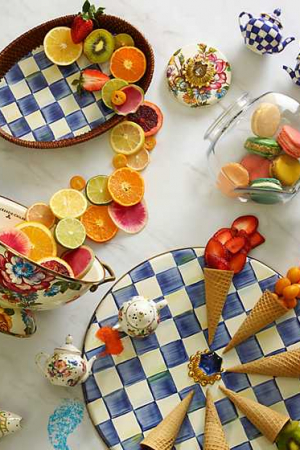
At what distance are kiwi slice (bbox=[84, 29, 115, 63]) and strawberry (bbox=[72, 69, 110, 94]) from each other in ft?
0.11

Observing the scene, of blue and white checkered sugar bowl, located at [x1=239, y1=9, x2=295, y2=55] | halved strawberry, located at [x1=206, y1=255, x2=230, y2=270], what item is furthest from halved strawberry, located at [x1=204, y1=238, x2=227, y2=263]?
blue and white checkered sugar bowl, located at [x1=239, y1=9, x2=295, y2=55]

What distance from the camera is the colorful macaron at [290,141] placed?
174cm

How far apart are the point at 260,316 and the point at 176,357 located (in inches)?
8.3

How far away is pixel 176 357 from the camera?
1.82 meters

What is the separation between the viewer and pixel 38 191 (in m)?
1.87

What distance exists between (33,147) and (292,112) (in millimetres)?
590

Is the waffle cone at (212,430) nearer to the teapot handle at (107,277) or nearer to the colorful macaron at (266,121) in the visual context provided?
the teapot handle at (107,277)

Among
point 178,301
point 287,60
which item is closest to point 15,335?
point 178,301

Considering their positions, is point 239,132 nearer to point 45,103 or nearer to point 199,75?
point 199,75

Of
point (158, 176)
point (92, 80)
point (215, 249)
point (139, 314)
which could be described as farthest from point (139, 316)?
point (92, 80)

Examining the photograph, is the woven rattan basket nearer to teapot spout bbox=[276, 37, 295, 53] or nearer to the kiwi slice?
the kiwi slice

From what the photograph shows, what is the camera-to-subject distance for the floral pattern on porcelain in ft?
5.65

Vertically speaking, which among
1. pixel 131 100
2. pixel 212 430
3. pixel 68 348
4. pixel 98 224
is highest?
pixel 131 100

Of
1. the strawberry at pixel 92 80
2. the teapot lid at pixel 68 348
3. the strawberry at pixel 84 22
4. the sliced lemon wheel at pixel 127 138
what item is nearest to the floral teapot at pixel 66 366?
the teapot lid at pixel 68 348
